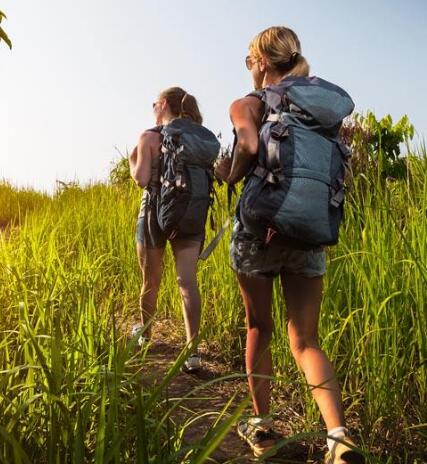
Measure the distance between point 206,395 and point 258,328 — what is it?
100cm

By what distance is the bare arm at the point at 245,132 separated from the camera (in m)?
2.24

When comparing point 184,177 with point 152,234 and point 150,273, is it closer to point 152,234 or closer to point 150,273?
point 152,234

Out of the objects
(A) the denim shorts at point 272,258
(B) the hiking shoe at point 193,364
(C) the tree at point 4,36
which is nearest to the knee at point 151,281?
(B) the hiking shoe at point 193,364

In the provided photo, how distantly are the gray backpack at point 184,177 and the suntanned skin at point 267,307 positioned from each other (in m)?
1.16

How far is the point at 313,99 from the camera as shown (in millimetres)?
2188

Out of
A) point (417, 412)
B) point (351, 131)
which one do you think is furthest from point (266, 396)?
point (351, 131)

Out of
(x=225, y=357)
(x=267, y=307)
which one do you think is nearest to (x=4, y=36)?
(x=267, y=307)

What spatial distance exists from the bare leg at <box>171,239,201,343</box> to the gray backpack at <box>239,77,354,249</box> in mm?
1534

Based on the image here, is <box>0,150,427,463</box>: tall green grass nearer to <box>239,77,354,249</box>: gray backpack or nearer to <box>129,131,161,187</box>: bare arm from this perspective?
<box>239,77,354,249</box>: gray backpack

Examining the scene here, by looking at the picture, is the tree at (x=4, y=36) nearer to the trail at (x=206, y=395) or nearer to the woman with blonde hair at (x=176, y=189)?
the trail at (x=206, y=395)

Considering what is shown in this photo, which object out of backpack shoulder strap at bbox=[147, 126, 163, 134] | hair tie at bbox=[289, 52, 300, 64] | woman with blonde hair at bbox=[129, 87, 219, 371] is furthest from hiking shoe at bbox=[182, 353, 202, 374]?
hair tie at bbox=[289, 52, 300, 64]

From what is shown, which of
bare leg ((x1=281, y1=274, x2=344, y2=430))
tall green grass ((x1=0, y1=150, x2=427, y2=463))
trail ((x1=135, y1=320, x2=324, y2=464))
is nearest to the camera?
tall green grass ((x1=0, y1=150, x2=427, y2=463))

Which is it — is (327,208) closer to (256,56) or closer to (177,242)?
(256,56)

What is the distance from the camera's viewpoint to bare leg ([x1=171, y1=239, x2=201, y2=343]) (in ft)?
12.2
